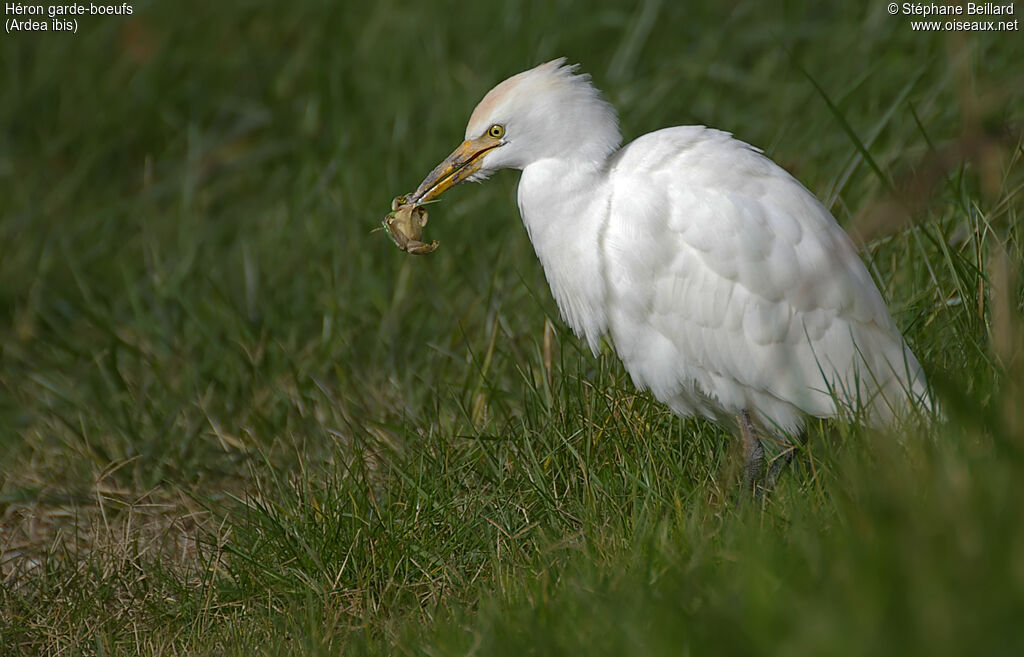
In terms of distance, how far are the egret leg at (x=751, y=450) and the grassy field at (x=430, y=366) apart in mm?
122

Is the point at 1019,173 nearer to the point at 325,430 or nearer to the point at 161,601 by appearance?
the point at 325,430

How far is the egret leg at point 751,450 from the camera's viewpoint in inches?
145

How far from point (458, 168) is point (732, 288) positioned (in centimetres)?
103

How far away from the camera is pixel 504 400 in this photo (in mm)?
4168

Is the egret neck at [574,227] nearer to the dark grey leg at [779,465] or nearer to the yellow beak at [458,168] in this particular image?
the yellow beak at [458,168]

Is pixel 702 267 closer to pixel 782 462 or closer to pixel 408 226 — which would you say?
pixel 782 462

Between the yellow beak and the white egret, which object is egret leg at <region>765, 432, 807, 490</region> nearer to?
the white egret

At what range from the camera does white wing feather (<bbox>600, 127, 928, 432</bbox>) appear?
353cm

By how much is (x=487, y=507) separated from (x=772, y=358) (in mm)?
1008

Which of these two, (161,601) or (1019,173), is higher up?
(1019,173)

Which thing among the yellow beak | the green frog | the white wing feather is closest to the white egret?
the white wing feather

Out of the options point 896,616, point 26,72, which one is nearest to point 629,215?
point 896,616

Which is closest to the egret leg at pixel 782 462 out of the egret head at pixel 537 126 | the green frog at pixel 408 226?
the egret head at pixel 537 126

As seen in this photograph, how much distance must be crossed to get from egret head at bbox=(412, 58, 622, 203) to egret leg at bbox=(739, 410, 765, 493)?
0.97 m
